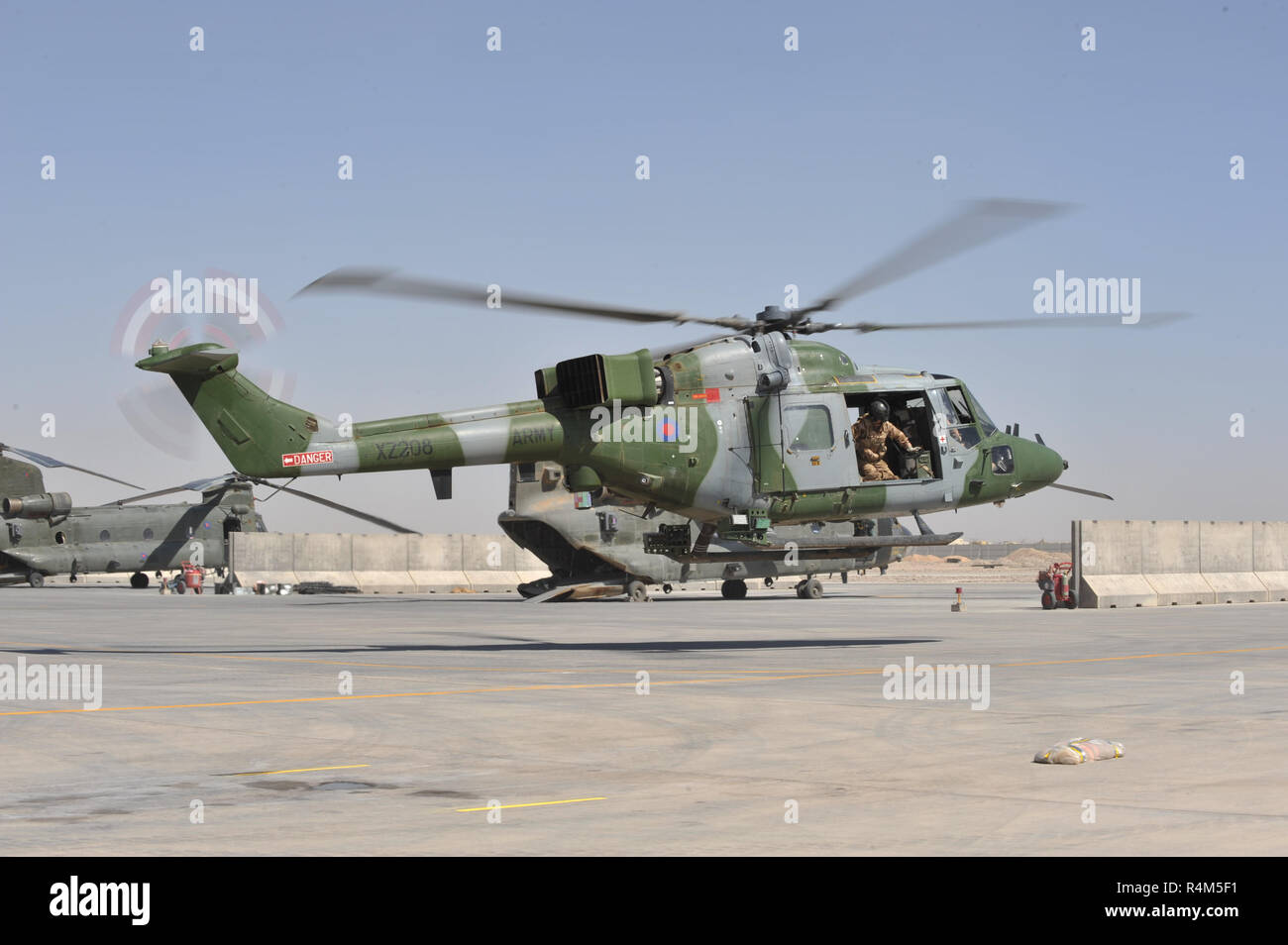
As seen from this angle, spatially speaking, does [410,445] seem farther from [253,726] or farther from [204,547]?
[204,547]

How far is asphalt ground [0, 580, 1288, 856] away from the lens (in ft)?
25.8

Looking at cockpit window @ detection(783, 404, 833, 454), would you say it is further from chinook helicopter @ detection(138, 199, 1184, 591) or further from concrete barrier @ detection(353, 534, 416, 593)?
concrete barrier @ detection(353, 534, 416, 593)

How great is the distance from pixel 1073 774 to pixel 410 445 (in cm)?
1413

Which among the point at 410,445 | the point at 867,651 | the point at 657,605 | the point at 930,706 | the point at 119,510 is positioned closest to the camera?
the point at 930,706

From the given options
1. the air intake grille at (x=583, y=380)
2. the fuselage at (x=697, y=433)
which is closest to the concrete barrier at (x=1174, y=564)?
the fuselage at (x=697, y=433)

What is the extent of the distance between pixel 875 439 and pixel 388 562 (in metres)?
42.9

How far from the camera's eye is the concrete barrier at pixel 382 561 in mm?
62688

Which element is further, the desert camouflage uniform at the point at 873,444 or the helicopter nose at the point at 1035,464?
the helicopter nose at the point at 1035,464

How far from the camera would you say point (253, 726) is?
1323 cm

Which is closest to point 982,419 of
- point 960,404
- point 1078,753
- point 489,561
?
point 960,404

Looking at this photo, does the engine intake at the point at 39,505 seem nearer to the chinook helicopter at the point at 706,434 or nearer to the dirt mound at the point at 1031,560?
the chinook helicopter at the point at 706,434

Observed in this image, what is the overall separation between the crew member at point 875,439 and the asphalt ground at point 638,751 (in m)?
3.27
